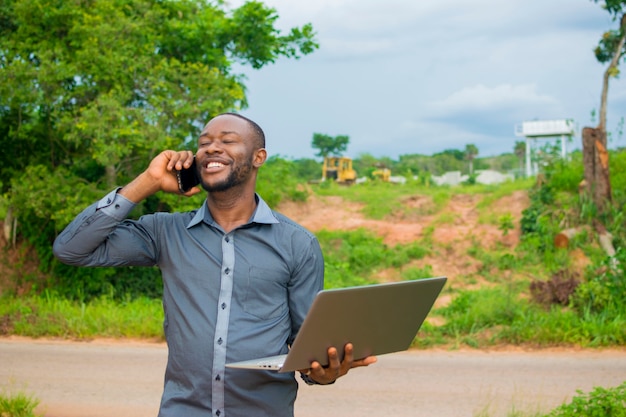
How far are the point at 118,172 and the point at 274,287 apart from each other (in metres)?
11.1

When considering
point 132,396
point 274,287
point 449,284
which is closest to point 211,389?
point 274,287

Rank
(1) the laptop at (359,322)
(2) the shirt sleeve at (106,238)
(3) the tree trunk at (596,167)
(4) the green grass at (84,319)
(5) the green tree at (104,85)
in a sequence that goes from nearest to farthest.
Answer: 1. (1) the laptop at (359,322)
2. (2) the shirt sleeve at (106,238)
3. (4) the green grass at (84,319)
4. (5) the green tree at (104,85)
5. (3) the tree trunk at (596,167)

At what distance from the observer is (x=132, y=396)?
811 centimetres

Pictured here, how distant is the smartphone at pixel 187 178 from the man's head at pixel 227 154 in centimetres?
6

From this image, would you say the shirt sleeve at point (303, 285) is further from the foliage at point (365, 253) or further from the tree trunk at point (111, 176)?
the foliage at point (365, 253)

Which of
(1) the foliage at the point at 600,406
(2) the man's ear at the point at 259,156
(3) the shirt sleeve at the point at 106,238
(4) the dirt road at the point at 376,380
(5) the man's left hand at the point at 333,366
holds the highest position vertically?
(2) the man's ear at the point at 259,156

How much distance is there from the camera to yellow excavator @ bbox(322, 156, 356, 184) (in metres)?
31.1

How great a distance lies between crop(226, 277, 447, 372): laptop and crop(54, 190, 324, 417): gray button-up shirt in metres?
0.14

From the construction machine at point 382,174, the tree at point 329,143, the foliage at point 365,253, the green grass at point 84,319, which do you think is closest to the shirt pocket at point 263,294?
the green grass at point 84,319

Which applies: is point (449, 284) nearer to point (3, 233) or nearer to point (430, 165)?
point (3, 233)

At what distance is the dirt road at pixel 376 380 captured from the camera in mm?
7684

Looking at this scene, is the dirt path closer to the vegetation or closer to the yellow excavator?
the vegetation

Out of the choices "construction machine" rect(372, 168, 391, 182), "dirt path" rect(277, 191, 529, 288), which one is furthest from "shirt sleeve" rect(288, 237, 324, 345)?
"construction machine" rect(372, 168, 391, 182)

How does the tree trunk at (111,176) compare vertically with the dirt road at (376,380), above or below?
above
